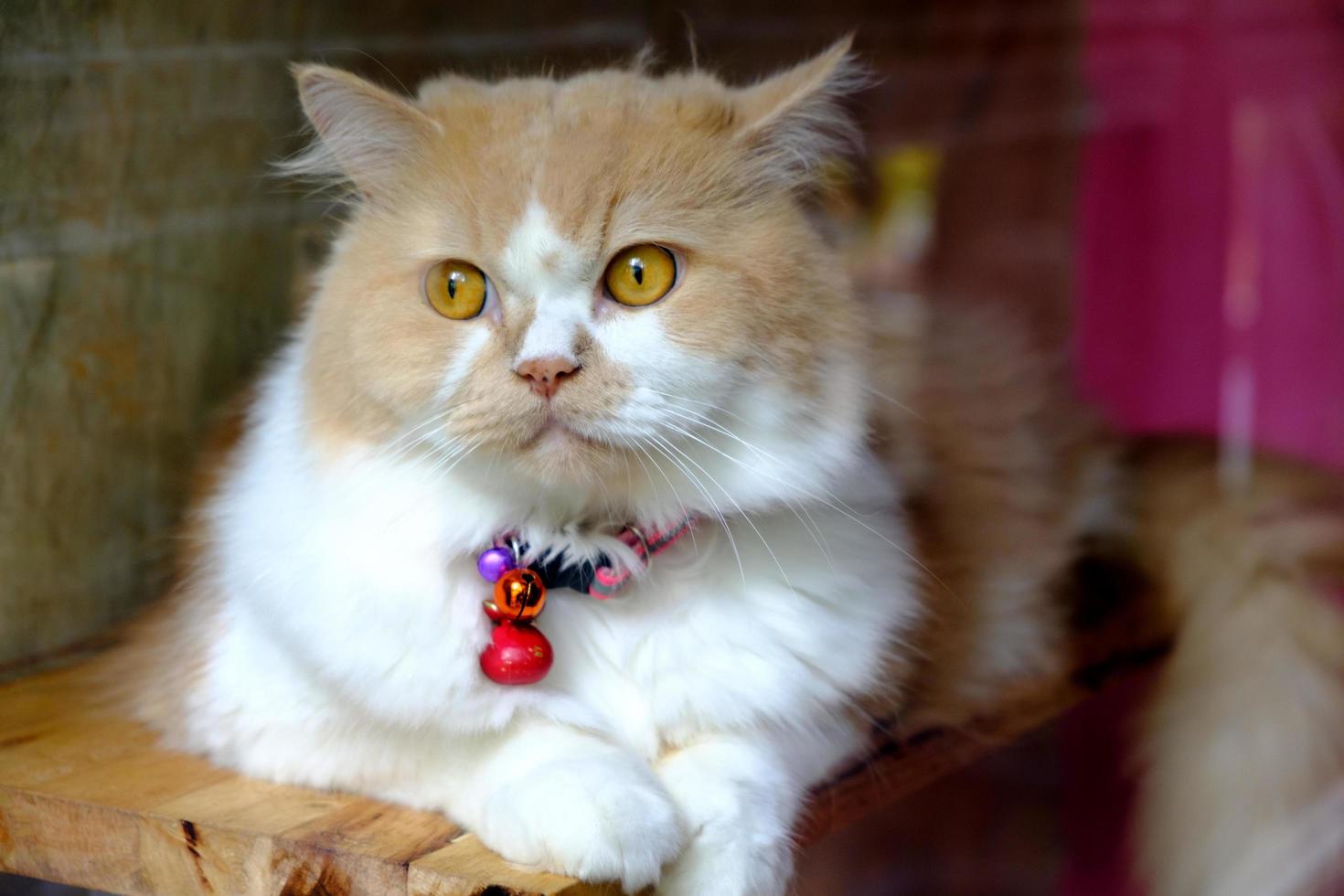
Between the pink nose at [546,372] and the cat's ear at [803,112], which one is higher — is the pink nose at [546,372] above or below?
below

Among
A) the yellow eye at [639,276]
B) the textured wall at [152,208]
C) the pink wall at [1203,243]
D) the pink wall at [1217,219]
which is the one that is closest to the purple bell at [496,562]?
the yellow eye at [639,276]

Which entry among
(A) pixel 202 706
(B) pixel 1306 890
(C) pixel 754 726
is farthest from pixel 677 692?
(B) pixel 1306 890

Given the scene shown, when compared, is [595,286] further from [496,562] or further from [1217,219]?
[1217,219]

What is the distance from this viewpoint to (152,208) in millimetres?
1377

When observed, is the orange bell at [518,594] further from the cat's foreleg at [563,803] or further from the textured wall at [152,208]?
the textured wall at [152,208]

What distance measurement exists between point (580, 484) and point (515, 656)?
169 mm

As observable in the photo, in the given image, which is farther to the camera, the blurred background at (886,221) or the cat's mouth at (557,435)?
the blurred background at (886,221)

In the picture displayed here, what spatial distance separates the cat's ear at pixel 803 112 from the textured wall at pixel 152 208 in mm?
224

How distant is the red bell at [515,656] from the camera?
3.46 ft

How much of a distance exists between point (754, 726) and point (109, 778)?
0.63m

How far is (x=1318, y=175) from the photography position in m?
1.93

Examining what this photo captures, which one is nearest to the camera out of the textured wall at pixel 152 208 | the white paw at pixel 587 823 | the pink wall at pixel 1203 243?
the white paw at pixel 587 823

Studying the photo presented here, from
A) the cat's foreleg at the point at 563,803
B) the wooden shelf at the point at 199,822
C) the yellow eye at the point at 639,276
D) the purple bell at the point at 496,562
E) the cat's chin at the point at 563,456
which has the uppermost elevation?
the yellow eye at the point at 639,276

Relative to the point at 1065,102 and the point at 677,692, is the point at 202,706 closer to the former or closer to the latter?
the point at 677,692
